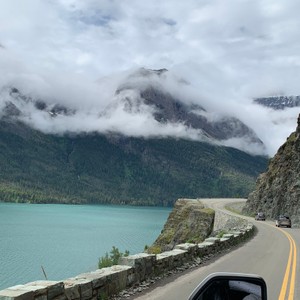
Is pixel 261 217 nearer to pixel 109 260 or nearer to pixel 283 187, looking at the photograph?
pixel 283 187

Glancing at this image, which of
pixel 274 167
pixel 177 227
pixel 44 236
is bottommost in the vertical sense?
pixel 44 236

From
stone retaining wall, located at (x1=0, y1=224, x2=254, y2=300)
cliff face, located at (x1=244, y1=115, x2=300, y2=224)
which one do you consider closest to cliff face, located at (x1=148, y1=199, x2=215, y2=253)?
stone retaining wall, located at (x1=0, y1=224, x2=254, y2=300)

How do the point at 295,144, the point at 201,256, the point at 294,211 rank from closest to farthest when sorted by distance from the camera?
the point at 201,256 < the point at 294,211 < the point at 295,144

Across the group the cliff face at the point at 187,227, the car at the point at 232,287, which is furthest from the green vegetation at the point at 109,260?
the cliff face at the point at 187,227

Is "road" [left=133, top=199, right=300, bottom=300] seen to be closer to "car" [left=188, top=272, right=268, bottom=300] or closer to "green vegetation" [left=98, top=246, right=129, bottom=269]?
"green vegetation" [left=98, top=246, right=129, bottom=269]

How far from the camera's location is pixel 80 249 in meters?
63.0

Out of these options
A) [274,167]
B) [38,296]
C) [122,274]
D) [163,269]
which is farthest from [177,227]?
[274,167]

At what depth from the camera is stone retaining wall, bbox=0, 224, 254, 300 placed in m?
7.77

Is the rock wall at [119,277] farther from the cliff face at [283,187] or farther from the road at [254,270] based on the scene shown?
the cliff face at [283,187]

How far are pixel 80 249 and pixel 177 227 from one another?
91.8 ft

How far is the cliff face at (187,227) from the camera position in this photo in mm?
35719

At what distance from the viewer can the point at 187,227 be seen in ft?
121

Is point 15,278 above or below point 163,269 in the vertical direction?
below

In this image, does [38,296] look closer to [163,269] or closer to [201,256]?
[163,269]
